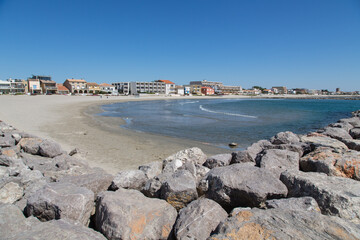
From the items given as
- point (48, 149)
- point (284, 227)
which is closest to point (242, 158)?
point (284, 227)

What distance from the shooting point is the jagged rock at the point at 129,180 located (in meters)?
3.98

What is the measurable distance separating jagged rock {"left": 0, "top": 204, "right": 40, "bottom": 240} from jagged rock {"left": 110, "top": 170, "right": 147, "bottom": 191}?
132 centimetres

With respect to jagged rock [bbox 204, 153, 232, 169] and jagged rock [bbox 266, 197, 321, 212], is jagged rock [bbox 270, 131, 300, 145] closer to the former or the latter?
jagged rock [bbox 204, 153, 232, 169]

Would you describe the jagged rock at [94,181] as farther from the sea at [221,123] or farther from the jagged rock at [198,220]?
the sea at [221,123]

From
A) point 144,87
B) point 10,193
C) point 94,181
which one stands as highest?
point 144,87

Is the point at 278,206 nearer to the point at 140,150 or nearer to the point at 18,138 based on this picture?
the point at 140,150

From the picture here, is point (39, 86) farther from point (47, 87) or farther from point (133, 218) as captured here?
point (133, 218)

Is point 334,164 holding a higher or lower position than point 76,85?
lower

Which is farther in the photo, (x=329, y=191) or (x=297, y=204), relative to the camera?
(x=329, y=191)

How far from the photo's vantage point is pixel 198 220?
9.32ft

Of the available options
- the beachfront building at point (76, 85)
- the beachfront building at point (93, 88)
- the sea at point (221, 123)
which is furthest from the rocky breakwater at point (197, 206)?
the beachfront building at point (93, 88)

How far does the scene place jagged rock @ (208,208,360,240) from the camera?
→ 2.24 metres

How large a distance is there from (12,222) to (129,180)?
5.87 feet

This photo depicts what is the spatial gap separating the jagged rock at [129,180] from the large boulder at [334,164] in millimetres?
3511
